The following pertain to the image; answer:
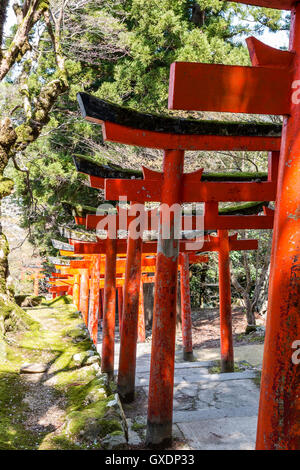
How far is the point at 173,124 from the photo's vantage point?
13.9 ft

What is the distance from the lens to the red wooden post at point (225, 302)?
8.16 m

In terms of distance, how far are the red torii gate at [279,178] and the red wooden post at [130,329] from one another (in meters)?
3.84

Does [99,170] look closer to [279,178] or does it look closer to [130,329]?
[130,329]

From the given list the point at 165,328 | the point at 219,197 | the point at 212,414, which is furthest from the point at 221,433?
the point at 219,197

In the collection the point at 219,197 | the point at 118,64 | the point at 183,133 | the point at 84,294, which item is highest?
the point at 118,64

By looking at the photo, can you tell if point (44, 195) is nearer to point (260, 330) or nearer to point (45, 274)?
point (45, 274)

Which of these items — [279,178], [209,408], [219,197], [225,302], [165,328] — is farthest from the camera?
[225,302]

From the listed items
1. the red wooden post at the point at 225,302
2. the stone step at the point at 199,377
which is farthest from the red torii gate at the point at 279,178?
the red wooden post at the point at 225,302

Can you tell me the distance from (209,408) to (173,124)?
3.85 m

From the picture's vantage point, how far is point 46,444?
3.47 metres

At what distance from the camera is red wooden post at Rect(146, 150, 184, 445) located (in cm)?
440

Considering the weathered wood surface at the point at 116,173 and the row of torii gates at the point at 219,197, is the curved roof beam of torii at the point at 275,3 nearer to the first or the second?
the row of torii gates at the point at 219,197

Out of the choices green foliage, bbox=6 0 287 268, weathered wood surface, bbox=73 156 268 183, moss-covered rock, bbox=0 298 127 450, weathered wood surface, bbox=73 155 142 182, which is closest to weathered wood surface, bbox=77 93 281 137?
weathered wood surface, bbox=73 156 268 183
